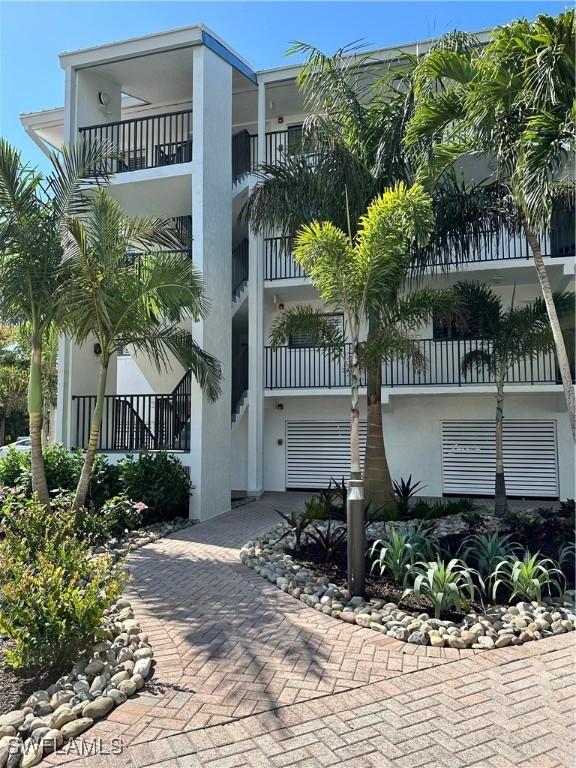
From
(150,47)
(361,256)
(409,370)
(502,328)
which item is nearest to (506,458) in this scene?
(409,370)

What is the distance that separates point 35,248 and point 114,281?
127cm

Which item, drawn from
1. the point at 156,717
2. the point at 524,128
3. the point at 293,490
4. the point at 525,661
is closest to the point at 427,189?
the point at 524,128

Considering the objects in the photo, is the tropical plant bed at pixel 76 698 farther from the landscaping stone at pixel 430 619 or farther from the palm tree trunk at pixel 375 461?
the palm tree trunk at pixel 375 461

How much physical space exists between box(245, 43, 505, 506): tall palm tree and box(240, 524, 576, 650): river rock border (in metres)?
4.45

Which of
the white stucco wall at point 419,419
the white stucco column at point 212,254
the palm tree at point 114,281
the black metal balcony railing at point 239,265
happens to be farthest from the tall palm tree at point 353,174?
the white stucco wall at point 419,419

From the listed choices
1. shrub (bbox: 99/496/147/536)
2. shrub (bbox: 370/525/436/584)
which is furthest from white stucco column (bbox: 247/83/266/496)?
shrub (bbox: 370/525/436/584)

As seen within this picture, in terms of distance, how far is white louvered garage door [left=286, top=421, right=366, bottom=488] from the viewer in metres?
14.7

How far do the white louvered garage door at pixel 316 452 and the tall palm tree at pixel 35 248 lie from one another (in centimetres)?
776

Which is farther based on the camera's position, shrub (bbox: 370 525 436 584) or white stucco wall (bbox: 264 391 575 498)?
white stucco wall (bbox: 264 391 575 498)

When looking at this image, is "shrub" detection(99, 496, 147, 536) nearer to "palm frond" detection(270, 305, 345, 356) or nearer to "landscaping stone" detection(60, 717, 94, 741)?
"palm frond" detection(270, 305, 345, 356)

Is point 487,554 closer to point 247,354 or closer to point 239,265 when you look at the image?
point 247,354

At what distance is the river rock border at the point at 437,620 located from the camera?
4594 millimetres

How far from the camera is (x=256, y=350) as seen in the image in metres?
13.4

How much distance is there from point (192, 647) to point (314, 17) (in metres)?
10.0
